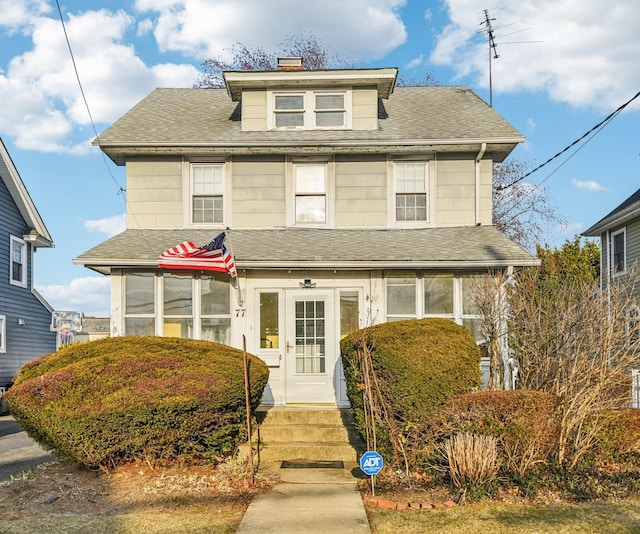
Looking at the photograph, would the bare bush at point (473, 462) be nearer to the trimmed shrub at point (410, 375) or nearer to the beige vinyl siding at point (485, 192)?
the trimmed shrub at point (410, 375)

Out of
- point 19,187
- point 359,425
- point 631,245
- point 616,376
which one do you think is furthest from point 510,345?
point 19,187

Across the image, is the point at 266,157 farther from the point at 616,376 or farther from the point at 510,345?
the point at 616,376

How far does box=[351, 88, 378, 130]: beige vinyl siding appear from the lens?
12953 mm

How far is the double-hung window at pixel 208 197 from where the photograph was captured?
1259 cm

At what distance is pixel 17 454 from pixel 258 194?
6327 millimetres

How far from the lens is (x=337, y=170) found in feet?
41.2

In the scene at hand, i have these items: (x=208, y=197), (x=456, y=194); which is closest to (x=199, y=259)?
(x=208, y=197)

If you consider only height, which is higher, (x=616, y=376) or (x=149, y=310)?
(x=149, y=310)

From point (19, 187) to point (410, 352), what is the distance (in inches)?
617

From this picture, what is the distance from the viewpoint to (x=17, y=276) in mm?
20188

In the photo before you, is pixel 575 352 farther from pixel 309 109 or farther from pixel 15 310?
pixel 15 310

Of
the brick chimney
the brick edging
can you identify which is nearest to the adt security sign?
the brick edging

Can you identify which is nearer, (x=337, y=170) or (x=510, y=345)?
(x=510, y=345)

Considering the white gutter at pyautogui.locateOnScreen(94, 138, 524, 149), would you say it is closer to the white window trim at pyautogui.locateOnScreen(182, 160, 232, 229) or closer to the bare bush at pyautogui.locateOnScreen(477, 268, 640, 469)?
the white window trim at pyautogui.locateOnScreen(182, 160, 232, 229)
